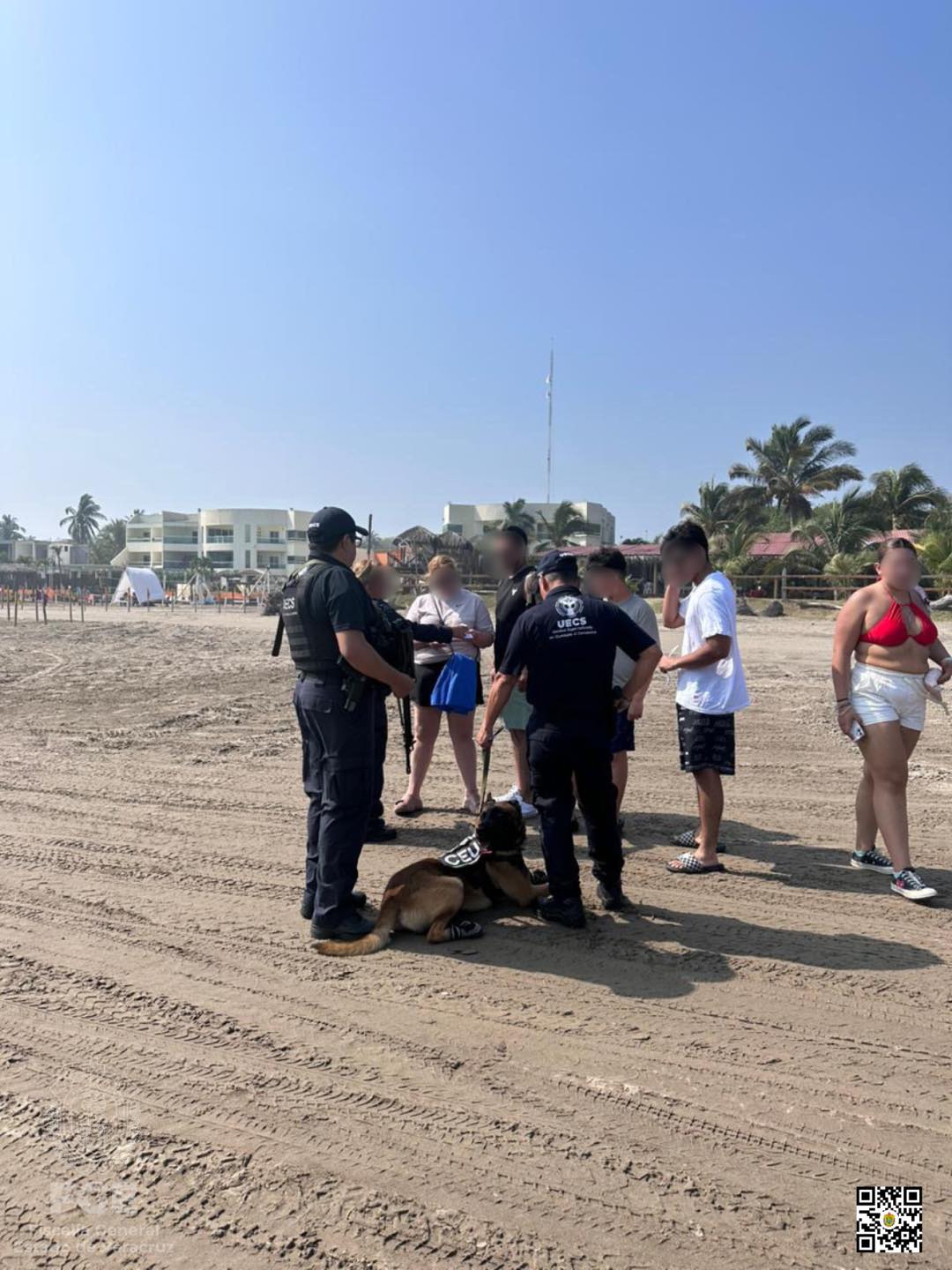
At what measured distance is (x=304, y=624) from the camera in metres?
3.89

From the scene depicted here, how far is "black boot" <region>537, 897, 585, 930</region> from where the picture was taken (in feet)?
13.5

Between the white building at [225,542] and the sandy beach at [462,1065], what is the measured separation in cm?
8158

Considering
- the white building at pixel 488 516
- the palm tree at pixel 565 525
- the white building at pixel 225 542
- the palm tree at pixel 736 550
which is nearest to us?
the palm tree at pixel 736 550

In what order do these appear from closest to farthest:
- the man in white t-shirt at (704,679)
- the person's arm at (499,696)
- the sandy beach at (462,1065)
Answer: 1. the sandy beach at (462,1065)
2. the person's arm at (499,696)
3. the man in white t-shirt at (704,679)

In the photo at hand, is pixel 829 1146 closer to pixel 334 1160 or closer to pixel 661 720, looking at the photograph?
pixel 334 1160

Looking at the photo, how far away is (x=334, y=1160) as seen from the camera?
97.0 inches

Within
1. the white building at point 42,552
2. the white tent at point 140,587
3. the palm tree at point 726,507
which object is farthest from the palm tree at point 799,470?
the white building at point 42,552

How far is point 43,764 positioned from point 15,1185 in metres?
6.19

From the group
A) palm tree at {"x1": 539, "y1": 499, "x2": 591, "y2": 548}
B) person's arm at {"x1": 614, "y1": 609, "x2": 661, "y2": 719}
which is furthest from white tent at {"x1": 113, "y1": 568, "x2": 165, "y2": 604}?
person's arm at {"x1": 614, "y1": 609, "x2": 661, "y2": 719}

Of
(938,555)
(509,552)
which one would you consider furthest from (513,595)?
(938,555)

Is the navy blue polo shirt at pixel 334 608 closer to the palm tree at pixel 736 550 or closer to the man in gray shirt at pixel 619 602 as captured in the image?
the man in gray shirt at pixel 619 602

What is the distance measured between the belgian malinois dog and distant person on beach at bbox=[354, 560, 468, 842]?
1.57 feet

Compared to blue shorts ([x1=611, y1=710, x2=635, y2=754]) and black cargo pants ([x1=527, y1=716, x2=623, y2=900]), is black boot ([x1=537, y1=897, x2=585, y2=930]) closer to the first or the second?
black cargo pants ([x1=527, y1=716, x2=623, y2=900])

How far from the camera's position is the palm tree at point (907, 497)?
41.6 m
